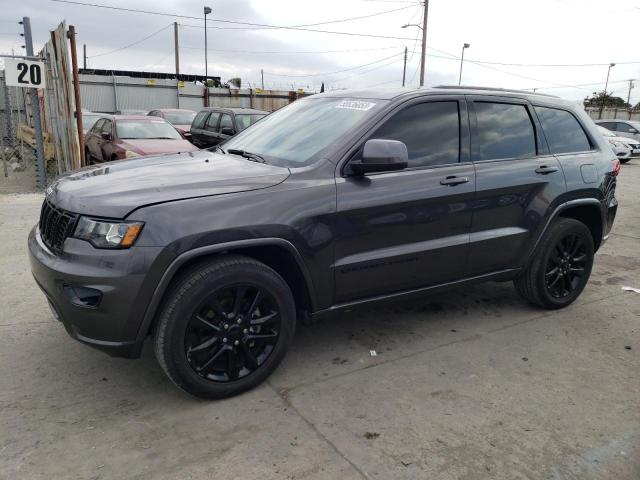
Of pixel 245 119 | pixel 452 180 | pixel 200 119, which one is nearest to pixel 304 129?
pixel 452 180

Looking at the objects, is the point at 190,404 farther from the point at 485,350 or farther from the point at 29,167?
the point at 29,167

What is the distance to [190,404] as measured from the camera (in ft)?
9.91

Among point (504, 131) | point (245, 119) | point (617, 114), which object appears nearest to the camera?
point (504, 131)

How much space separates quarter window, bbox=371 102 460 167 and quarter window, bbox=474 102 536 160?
252mm

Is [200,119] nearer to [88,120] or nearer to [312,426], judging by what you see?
[88,120]

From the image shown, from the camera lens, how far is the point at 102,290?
8.59 feet

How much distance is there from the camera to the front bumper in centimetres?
261

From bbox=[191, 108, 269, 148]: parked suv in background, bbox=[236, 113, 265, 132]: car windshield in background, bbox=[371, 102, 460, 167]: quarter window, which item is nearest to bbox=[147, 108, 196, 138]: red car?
bbox=[191, 108, 269, 148]: parked suv in background

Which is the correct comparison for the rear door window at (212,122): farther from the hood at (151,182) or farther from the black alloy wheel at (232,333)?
the black alloy wheel at (232,333)

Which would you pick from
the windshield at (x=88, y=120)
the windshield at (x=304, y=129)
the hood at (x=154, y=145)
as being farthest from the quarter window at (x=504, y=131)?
the windshield at (x=88, y=120)

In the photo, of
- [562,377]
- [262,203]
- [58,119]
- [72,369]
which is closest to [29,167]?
[58,119]

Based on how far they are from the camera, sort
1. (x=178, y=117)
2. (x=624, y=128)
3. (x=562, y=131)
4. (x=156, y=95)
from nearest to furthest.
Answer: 1. (x=562, y=131)
2. (x=178, y=117)
3. (x=624, y=128)
4. (x=156, y=95)

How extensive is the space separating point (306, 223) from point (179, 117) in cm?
1398

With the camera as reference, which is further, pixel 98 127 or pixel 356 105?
pixel 98 127
